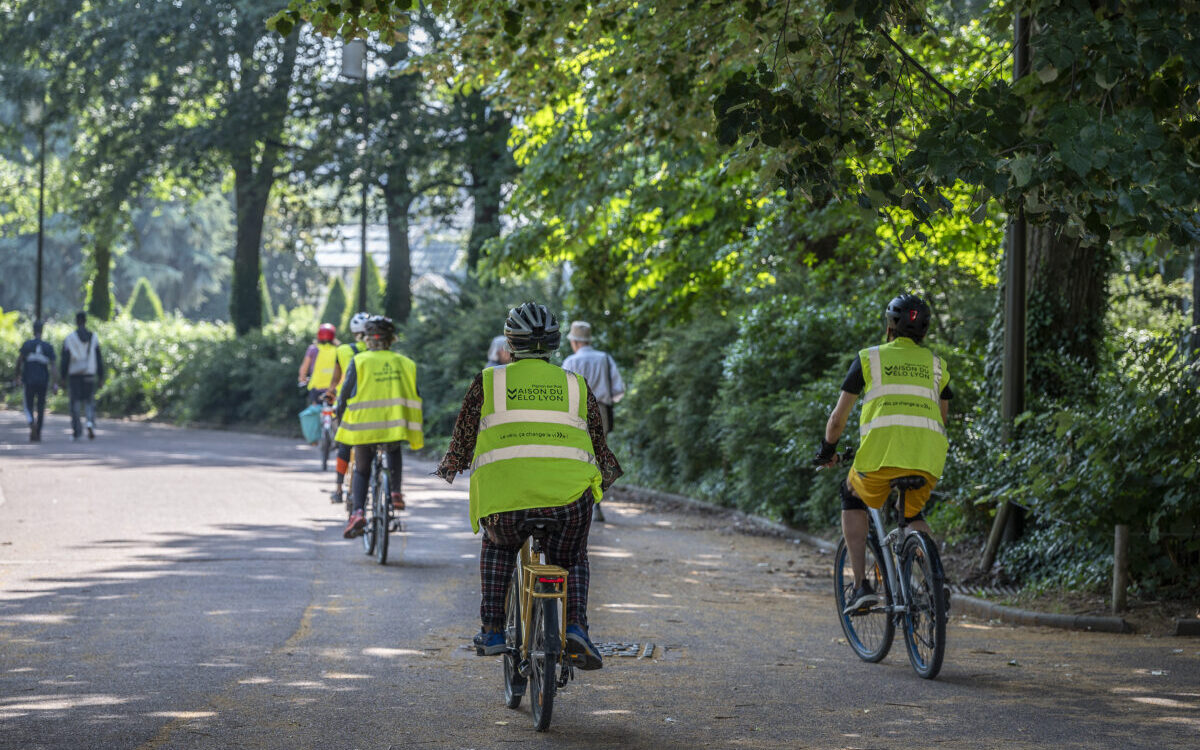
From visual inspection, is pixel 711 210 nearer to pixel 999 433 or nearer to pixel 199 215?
pixel 999 433

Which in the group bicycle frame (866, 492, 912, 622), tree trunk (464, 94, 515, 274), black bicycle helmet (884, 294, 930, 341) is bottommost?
bicycle frame (866, 492, 912, 622)

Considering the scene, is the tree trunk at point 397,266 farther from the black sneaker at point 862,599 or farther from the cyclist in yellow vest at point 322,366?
the black sneaker at point 862,599

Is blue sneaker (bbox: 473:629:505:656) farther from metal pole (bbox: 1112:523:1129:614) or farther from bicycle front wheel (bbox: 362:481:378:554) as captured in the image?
bicycle front wheel (bbox: 362:481:378:554)

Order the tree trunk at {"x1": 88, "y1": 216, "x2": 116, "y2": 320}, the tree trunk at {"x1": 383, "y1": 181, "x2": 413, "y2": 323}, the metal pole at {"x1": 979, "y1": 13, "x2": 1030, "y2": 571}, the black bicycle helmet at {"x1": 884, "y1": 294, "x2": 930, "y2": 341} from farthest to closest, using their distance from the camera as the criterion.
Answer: the tree trunk at {"x1": 88, "y1": 216, "x2": 116, "y2": 320} → the tree trunk at {"x1": 383, "y1": 181, "x2": 413, "y2": 323} → the metal pole at {"x1": 979, "y1": 13, "x2": 1030, "y2": 571} → the black bicycle helmet at {"x1": 884, "y1": 294, "x2": 930, "y2": 341}

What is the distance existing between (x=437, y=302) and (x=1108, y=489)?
23964mm

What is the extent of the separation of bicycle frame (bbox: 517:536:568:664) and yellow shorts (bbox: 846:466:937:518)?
219 cm

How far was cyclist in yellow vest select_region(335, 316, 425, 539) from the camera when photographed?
447 inches

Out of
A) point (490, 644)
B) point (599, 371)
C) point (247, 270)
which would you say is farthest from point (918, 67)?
point (247, 270)

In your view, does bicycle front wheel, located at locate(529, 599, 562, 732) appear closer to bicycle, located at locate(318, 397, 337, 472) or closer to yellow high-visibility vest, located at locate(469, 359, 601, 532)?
yellow high-visibility vest, located at locate(469, 359, 601, 532)

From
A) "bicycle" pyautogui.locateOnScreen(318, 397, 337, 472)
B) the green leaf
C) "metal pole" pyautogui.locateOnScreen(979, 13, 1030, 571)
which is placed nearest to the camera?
the green leaf

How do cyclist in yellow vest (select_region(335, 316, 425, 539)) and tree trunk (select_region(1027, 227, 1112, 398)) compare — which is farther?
tree trunk (select_region(1027, 227, 1112, 398))

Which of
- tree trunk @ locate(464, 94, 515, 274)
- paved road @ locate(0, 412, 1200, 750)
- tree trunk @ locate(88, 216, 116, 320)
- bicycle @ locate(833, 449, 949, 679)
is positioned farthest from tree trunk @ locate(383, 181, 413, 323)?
bicycle @ locate(833, 449, 949, 679)

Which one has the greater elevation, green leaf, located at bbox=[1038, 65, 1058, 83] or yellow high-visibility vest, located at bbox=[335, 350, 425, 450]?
green leaf, located at bbox=[1038, 65, 1058, 83]

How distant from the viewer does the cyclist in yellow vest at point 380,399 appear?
37.2 ft
